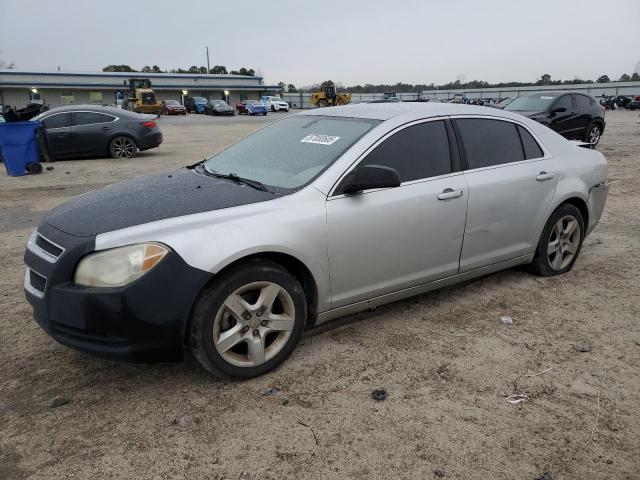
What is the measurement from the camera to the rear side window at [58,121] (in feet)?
42.9

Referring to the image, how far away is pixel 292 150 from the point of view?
12.5 feet

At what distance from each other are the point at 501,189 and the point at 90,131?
39.8 feet

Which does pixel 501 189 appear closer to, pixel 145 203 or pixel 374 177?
pixel 374 177

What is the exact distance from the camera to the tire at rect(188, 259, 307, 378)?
2.89 meters

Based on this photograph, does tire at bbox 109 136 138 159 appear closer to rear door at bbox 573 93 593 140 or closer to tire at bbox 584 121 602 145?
rear door at bbox 573 93 593 140

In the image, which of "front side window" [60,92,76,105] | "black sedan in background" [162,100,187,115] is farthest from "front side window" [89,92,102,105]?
"black sedan in background" [162,100,187,115]

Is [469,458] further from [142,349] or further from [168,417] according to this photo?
[142,349]

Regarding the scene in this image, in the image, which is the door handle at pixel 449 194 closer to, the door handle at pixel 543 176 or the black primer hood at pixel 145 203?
the door handle at pixel 543 176

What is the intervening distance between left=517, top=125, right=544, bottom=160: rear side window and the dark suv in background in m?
9.36

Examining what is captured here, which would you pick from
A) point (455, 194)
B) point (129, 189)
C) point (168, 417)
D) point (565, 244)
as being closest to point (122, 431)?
point (168, 417)

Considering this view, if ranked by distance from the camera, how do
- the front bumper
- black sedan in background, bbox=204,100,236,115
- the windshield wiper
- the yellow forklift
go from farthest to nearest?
the yellow forklift, black sedan in background, bbox=204,100,236,115, the windshield wiper, the front bumper

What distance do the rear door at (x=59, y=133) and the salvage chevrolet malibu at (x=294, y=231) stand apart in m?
10.6

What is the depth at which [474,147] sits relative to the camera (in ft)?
13.5

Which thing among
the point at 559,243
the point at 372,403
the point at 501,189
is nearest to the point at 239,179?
the point at 372,403
